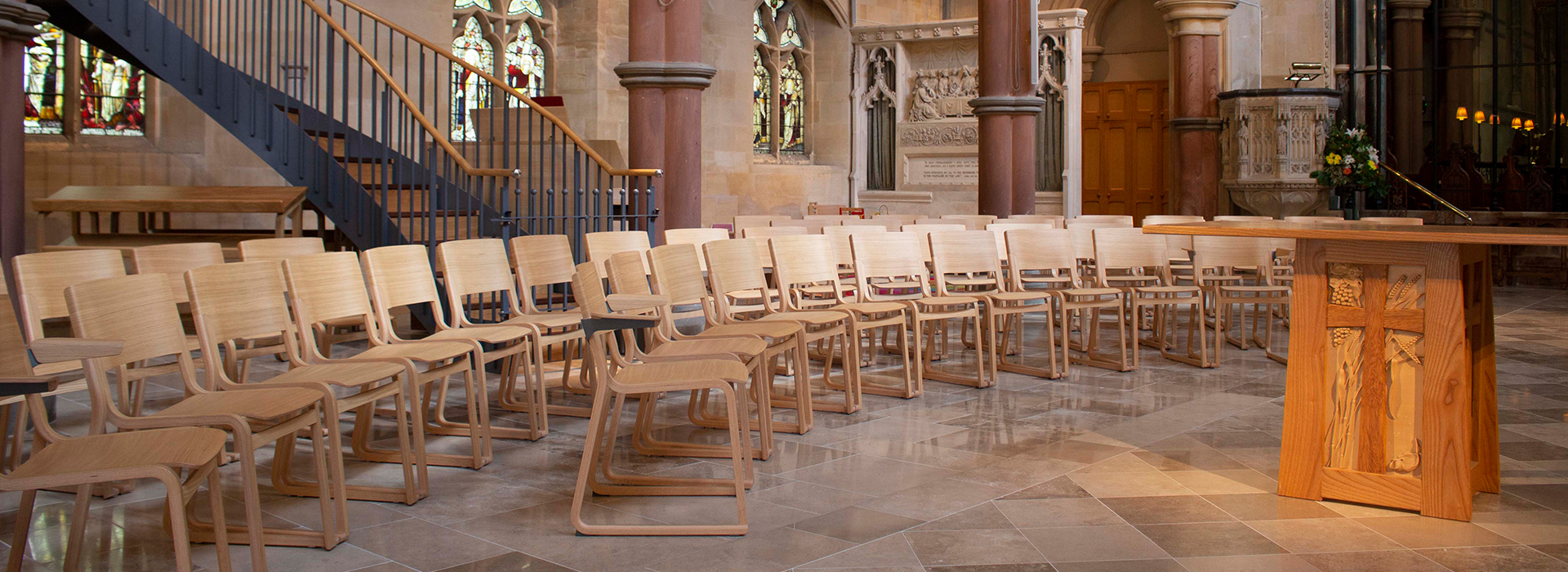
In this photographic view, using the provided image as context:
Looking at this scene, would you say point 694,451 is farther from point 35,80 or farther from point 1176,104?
point 1176,104

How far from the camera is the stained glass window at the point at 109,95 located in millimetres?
8875

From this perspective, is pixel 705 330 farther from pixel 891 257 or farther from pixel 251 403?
pixel 251 403

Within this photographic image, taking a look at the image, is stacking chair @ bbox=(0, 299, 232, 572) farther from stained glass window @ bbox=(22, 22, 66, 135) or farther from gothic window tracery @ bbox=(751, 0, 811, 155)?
gothic window tracery @ bbox=(751, 0, 811, 155)

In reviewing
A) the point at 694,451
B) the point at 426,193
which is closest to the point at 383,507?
the point at 694,451

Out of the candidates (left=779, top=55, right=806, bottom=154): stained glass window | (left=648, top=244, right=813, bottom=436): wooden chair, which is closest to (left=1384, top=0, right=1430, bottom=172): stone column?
(left=779, top=55, right=806, bottom=154): stained glass window

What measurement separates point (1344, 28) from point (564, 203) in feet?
37.9

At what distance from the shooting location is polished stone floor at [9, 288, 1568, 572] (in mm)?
3082

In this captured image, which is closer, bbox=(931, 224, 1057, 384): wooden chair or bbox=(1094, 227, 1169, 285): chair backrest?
bbox=(931, 224, 1057, 384): wooden chair

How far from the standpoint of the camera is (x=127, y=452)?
2.46 meters

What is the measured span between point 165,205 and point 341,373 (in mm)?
4455

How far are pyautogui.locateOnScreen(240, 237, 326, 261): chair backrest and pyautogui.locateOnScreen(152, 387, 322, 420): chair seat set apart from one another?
118 cm

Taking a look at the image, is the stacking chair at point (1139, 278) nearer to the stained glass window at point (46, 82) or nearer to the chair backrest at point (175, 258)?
the chair backrest at point (175, 258)

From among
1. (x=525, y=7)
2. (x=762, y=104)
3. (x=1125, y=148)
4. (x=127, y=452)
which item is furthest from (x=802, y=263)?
(x=1125, y=148)

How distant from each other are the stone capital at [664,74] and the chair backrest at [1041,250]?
2205 millimetres
